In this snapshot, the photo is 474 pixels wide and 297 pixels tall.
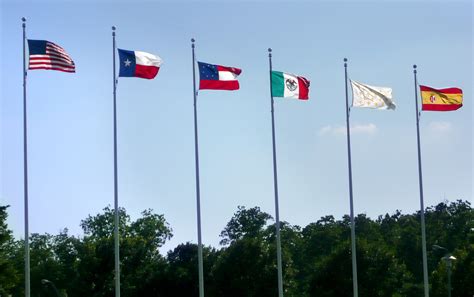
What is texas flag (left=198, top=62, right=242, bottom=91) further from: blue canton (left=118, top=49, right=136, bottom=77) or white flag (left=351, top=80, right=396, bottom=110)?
white flag (left=351, top=80, right=396, bottom=110)

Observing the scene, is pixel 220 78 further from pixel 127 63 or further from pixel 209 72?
pixel 127 63

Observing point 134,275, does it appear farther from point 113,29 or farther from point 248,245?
point 113,29

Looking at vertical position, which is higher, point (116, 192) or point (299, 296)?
point (116, 192)

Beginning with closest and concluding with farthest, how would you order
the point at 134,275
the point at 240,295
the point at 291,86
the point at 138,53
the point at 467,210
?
the point at 138,53, the point at 291,86, the point at 240,295, the point at 134,275, the point at 467,210

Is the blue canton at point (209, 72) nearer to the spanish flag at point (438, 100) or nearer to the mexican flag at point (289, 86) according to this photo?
the mexican flag at point (289, 86)

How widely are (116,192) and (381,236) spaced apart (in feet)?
201

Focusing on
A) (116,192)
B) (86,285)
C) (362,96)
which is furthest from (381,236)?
(116,192)

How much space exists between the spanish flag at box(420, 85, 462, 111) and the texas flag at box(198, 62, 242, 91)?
10.7 meters

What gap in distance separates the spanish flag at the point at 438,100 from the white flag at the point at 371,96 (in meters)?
2.02

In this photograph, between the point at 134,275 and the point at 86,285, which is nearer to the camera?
the point at 86,285

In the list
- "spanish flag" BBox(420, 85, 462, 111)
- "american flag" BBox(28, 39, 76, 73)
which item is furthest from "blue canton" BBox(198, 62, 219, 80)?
"spanish flag" BBox(420, 85, 462, 111)

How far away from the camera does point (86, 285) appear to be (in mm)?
76750

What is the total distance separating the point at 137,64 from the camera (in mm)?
39094

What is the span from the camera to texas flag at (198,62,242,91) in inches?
1596
